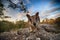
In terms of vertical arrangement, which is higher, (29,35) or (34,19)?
(34,19)

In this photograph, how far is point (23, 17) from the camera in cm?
313

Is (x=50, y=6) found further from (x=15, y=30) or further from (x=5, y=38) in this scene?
(x=5, y=38)

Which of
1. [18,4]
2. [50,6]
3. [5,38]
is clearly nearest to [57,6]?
[50,6]

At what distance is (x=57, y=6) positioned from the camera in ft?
10.5

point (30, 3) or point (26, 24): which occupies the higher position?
point (30, 3)

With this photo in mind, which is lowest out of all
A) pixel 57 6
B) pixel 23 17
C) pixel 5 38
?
pixel 5 38

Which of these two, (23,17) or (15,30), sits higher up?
(23,17)

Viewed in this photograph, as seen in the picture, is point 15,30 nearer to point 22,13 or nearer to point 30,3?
point 22,13

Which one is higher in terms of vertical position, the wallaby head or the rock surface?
the wallaby head

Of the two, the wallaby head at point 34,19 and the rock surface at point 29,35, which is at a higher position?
the wallaby head at point 34,19

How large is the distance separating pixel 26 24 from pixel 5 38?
51 cm

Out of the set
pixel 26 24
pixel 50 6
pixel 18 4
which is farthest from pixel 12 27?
pixel 50 6

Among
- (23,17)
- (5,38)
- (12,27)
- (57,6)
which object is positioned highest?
(57,6)

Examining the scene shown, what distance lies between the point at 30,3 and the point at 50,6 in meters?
0.43
